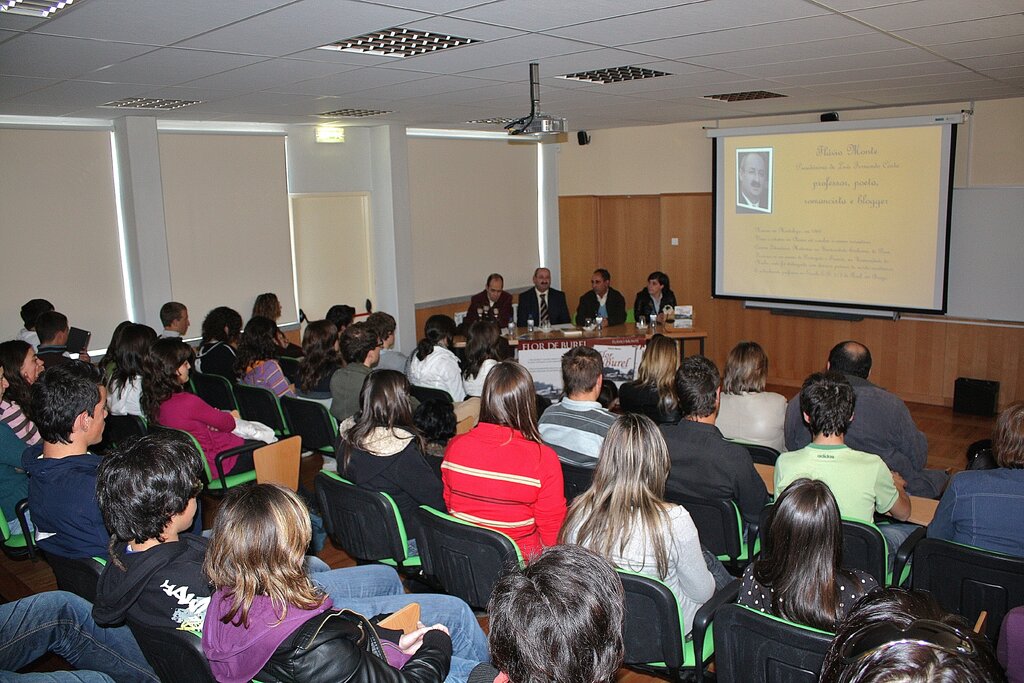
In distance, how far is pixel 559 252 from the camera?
422 inches

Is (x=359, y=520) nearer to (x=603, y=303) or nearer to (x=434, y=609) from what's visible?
(x=434, y=609)

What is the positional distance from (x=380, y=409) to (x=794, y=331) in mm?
6453

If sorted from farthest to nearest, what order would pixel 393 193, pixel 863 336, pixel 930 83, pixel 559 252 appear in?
pixel 559 252 < pixel 393 193 < pixel 863 336 < pixel 930 83

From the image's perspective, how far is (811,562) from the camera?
7.13 feet

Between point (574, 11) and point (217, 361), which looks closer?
point (574, 11)

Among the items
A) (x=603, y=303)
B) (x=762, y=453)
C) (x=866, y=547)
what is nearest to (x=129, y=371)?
(x=762, y=453)

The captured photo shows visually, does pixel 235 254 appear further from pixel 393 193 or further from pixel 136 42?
pixel 136 42

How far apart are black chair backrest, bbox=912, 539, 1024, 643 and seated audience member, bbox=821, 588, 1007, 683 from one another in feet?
5.07

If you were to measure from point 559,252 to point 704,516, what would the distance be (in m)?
7.72

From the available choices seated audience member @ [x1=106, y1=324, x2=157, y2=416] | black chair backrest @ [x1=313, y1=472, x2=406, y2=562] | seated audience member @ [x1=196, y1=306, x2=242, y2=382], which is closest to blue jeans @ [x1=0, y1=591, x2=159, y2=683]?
black chair backrest @ [x1=313, y1=472, x2=406, y2=562]

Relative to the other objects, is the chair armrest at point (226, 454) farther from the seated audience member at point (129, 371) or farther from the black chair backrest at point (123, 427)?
the seated audience member at point (129, 371)

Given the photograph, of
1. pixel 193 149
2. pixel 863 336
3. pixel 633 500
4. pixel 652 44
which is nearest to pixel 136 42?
pixel 652 44

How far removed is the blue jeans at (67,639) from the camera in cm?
254

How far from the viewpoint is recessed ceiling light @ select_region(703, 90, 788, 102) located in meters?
6.44
